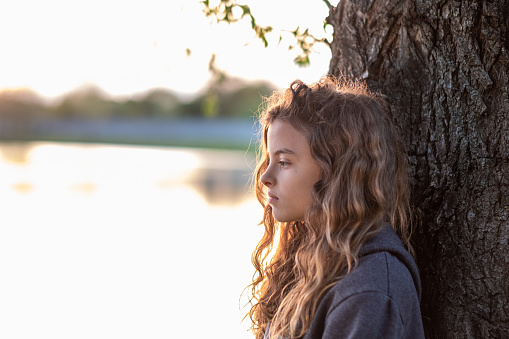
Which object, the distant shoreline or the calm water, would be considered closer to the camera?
the calm water

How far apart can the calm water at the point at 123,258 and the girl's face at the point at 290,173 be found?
2582 millimetres

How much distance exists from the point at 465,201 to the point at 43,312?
139 inches

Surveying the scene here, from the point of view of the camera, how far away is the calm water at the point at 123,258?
4.22m

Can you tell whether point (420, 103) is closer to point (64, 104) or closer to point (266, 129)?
point (266, 129)

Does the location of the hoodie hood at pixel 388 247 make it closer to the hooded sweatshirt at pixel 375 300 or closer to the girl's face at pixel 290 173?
the hooded sweatshirt at pixel 375 300

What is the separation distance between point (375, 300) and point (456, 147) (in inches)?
24.6

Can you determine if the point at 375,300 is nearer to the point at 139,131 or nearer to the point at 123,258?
the point at 123,258

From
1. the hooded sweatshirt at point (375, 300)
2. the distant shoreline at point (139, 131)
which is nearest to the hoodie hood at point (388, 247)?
the hooded sweatshirt at point (375, 300)

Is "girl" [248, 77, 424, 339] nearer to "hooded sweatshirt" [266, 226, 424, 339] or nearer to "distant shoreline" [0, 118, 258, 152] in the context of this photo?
"hooded sweatshirt" [266, 226, 424, 339]

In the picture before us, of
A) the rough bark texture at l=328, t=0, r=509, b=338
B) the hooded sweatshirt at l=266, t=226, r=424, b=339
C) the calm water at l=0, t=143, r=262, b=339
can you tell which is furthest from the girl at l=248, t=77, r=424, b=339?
the calm water at l=0, t=143, r=262, b=339

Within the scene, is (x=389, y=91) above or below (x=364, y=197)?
above

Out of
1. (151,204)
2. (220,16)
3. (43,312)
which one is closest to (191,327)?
(43,312)

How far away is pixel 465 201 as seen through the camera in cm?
174

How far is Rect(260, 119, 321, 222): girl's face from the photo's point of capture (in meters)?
1.60
